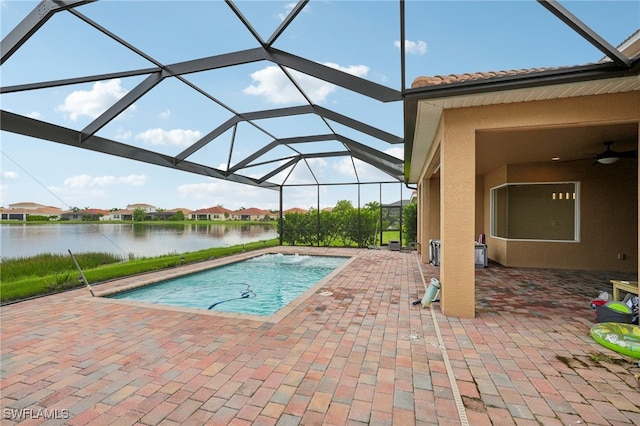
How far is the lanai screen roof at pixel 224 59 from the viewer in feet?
12.6

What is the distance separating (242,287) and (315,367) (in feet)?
16.4

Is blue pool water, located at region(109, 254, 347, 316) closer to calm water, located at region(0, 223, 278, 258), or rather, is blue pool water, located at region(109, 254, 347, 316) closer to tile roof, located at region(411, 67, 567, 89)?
calm water, located at region(0, 223, 278, 258)

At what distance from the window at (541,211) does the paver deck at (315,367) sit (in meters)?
3.84

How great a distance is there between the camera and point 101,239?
10078mm

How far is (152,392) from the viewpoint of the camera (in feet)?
7.88

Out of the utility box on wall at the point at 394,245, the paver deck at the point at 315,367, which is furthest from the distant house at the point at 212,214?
the paver deck at the point at 315,367

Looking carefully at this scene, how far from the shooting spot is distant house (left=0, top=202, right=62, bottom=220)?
32.9 ft

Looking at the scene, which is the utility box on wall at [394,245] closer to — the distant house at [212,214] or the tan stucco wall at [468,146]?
the tan stucco wall at [468,146]

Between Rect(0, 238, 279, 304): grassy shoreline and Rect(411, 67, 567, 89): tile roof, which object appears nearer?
Rect(411, 67, 567, 89): tile roof

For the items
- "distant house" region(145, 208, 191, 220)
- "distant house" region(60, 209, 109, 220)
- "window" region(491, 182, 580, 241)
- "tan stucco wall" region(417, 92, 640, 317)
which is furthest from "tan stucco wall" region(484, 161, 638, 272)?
"distant house" region(145, 208, 191, 220)

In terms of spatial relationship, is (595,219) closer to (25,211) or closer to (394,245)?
(394,245)

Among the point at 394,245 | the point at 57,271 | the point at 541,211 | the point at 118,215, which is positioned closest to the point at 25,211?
the point at 118,215

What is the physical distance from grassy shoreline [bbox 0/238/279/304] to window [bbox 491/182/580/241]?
9557mm

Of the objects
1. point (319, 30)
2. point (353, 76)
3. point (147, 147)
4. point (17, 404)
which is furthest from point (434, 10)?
point (147, 147)
